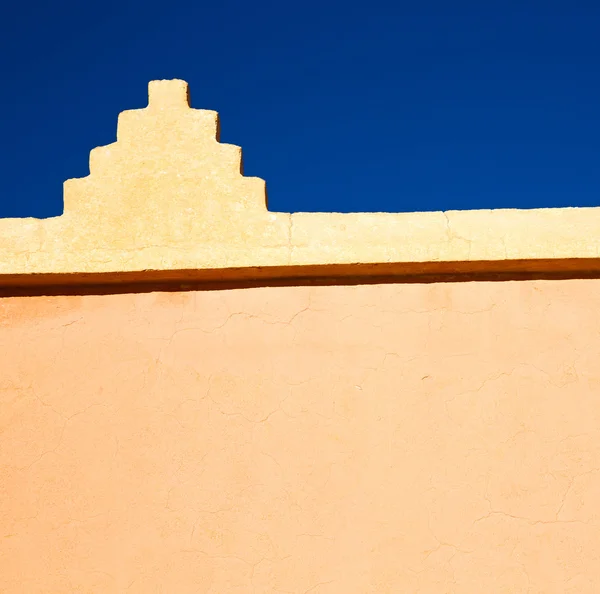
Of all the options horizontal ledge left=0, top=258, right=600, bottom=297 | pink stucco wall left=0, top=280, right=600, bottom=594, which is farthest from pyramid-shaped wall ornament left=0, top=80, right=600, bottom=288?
pink stucco wall left=0, top=280, right=600, bottom=594

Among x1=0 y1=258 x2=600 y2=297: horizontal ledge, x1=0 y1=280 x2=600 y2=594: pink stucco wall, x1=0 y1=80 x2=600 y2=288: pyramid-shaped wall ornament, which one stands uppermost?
x1=0 y1=80 x2=600 y2=288: pyramid-shaped wall ornament

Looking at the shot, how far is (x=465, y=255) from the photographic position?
331cm

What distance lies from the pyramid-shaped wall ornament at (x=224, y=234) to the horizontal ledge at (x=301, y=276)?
11 millimetres

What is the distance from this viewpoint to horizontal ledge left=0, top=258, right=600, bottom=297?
3.34m

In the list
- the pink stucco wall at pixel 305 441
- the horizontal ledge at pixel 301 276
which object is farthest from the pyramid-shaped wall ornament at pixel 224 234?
the pink stucco wall at pixel 305 441

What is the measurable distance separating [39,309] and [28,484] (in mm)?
773

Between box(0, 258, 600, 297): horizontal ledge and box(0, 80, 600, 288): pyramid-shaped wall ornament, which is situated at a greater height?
box(0, 80, 600, 288): pyramid-shaped wall ornament

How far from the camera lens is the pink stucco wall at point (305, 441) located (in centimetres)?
312

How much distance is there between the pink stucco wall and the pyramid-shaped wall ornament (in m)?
0.15

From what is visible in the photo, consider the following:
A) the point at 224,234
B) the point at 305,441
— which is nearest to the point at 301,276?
the point at 224,234

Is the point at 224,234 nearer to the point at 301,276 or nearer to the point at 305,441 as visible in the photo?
Answer: the point at 301,276

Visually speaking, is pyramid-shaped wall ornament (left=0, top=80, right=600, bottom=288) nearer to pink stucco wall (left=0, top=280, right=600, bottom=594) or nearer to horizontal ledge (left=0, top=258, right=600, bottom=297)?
horizontal ledge (left=0, top=258, right=600, bottom=297)

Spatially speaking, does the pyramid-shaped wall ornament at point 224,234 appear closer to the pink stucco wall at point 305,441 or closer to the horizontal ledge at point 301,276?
the horizontal ledge at point 301,276

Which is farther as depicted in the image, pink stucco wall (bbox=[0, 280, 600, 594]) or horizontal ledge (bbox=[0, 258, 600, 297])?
horizontal ledge (bbox=[0, 258, 600, 297])
